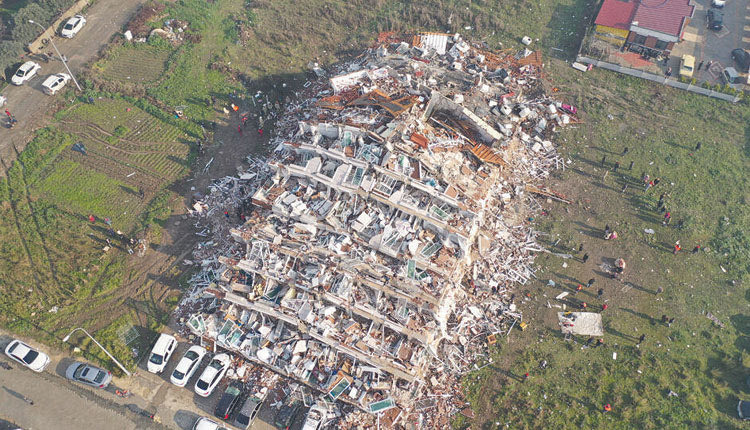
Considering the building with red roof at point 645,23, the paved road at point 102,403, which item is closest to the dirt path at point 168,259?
the paved road at point 102,403

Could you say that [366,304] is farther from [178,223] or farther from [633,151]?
[633,151]

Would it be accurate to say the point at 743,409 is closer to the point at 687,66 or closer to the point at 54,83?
the point at 687,66

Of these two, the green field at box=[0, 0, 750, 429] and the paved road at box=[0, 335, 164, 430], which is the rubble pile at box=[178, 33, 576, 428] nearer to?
the green field at box=[0, 0, 750, 429]

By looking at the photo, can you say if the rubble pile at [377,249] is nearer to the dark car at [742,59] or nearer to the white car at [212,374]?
the white car at [212,374]

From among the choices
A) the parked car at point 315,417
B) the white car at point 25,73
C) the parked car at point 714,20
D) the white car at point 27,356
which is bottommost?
the white car at point 27,356

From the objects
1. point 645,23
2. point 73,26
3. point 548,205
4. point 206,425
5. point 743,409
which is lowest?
point 206,425

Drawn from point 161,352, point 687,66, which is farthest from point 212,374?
point 687,66

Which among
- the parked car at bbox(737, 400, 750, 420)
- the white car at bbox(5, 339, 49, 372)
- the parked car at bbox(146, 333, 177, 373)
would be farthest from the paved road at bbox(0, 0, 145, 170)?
the parked car at bbox(737, 400, 750, 420)
